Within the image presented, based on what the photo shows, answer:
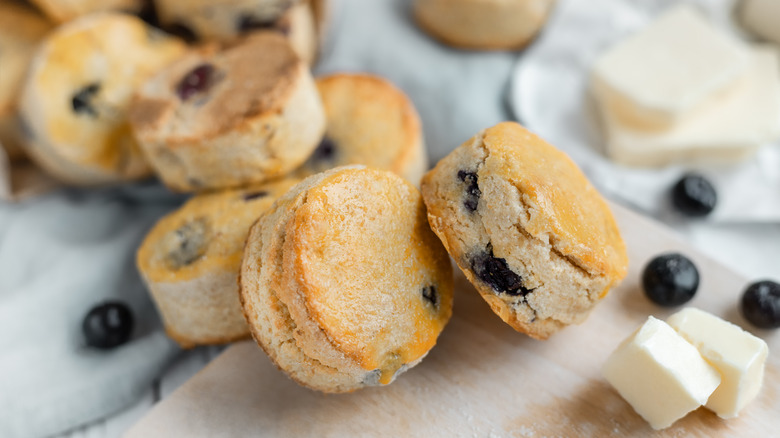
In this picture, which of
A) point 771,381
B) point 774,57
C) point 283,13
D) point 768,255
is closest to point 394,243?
point 771,381

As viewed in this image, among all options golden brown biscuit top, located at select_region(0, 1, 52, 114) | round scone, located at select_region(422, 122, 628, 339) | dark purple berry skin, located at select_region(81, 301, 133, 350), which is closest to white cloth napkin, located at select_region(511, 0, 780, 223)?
round scone, located at select_region(422, 122, 628, 339)

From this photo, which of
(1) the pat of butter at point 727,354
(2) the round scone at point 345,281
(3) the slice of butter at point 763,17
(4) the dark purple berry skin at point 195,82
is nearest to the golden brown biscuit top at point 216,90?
(4) the dark purple berry skin at point 195,82

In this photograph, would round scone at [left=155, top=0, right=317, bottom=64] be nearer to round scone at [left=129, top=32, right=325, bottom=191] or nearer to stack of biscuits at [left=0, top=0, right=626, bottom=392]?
stack of biscuits at [left=0, top=0, right=626, bottom=392]

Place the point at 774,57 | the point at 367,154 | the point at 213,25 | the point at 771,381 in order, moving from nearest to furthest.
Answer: the point at 771,381
the point at 367,154
the point at 213,25
the point at 774,57

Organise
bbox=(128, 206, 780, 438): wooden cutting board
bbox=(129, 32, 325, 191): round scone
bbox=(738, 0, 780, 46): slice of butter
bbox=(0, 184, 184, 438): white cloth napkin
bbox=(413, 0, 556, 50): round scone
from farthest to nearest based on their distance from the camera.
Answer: bbox=(738, 0, 780, 46): slice of butter < bbox=(413, 0, 556, 50): round scone < bbox=(0, 184, 184, 438): white cloth napkin < bbox=(129, 32, 325, 191): round scone < bbox=(128, 206, 780, 438): wooden cutting board

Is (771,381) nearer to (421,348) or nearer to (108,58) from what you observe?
(421,348)

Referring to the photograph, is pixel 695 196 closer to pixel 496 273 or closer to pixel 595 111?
pixel 595 111

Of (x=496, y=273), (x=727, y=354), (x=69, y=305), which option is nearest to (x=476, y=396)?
(x=496, y=273)
